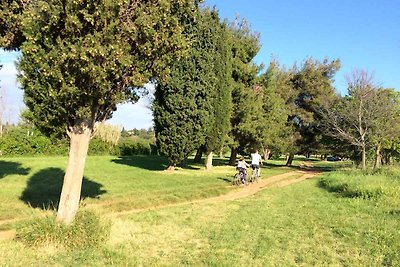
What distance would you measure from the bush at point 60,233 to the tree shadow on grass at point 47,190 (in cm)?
313

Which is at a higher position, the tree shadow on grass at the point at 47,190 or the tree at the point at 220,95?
the tree at the point at 220,95

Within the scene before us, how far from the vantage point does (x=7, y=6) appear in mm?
7914

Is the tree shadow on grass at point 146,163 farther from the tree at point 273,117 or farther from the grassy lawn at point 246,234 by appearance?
the grassy lawn at point 246,234

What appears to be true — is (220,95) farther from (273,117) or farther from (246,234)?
(246,234)

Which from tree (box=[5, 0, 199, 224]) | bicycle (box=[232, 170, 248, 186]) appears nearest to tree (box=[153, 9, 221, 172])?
bicycle (box=[232, 170, 248, 186])

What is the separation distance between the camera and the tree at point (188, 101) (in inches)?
903

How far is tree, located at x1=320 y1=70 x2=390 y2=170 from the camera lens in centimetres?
2916

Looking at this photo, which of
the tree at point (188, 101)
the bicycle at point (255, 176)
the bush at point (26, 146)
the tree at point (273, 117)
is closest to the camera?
the bicycle at point (255, 176)

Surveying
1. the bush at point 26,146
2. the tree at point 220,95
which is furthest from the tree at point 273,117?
the bush at point 26,146

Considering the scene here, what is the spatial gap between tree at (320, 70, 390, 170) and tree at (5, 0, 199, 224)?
24062 millimetres

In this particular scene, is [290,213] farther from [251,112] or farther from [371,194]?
[251,112]

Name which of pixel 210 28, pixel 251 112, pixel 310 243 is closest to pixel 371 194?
pixel 310 243

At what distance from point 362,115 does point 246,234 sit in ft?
80.6

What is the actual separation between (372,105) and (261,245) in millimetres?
25661
